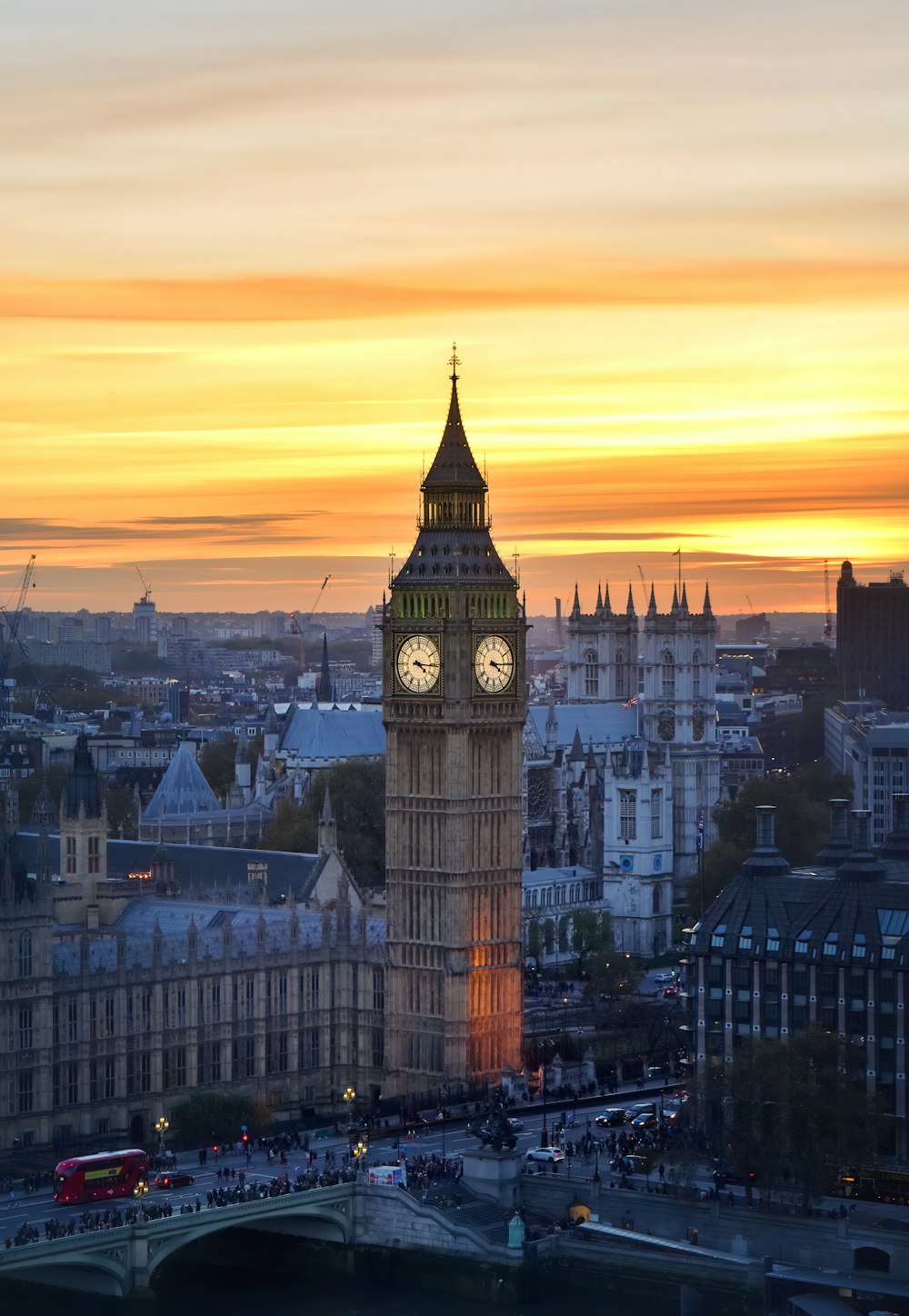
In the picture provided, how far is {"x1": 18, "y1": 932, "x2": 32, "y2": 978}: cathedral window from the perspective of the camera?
138875 mm

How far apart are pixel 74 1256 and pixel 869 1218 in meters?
31.4

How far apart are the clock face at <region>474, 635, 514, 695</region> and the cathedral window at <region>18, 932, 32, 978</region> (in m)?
26.3

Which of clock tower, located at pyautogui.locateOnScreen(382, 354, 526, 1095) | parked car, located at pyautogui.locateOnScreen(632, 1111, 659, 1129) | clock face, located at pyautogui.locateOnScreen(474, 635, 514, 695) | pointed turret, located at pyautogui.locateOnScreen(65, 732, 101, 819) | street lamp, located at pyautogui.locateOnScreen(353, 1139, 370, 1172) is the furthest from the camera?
pointed turret, located at pyautogui.locateOnScreen(65, 732, 101, 819)

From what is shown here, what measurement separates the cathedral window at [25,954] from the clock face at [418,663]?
2419 centimetres

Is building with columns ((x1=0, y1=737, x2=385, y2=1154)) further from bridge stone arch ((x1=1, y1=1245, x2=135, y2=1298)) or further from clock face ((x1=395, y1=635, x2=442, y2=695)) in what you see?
bridge stone arch ((x1=1, y1=1245, x2=135, y2=1298))

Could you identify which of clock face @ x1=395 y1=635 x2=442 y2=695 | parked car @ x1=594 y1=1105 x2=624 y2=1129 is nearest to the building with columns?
clock face @ x1=395 y1=635 x2=442 y2=695

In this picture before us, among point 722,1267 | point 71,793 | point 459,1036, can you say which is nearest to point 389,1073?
point 459,1036

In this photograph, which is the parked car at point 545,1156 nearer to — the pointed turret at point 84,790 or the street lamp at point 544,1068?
the street lamp at point 544,1068

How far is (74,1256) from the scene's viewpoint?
393 ft

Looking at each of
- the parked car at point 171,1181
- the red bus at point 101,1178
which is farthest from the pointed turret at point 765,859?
the red bus at point 101,1178

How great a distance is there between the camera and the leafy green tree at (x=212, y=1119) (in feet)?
460

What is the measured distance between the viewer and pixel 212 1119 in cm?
14025

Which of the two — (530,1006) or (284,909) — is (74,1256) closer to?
(284,909)

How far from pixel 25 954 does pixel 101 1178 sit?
46.2ft
